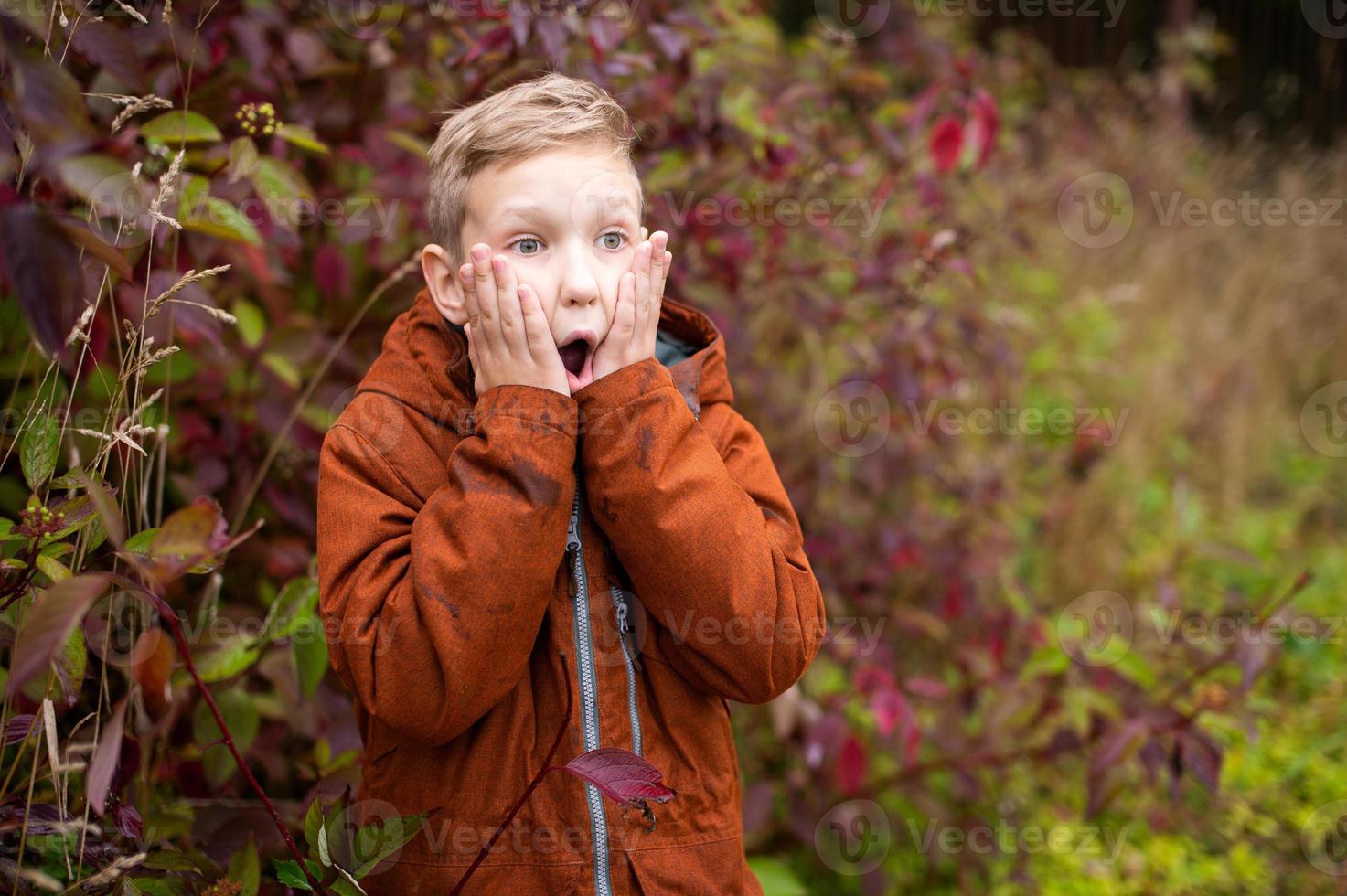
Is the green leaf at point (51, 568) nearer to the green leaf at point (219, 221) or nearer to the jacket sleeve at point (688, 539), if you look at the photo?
the green leaf at point (219, 221)

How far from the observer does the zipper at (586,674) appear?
1.29 m

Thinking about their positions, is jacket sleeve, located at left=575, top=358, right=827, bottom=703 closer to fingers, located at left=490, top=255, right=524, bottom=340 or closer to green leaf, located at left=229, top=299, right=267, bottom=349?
fingers, located at left=490, top=255, right=524, bottom=340

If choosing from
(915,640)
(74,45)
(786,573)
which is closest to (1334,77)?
(915,640)

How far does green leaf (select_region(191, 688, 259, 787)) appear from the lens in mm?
1616

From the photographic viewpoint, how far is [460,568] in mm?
1196

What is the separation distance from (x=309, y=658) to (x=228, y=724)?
6.3 inches

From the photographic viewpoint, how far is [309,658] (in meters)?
1.66

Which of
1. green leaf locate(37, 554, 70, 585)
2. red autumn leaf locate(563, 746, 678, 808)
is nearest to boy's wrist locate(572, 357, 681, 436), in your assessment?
red autumn leaf locate(563, 746, 678, 808)

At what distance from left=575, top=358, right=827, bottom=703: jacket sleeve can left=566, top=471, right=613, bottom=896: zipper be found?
55mm

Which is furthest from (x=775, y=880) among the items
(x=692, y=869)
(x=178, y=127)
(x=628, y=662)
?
(x=178, y=127)

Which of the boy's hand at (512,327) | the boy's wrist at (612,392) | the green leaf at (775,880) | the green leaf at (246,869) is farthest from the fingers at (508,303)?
the green leaf at (775,880)

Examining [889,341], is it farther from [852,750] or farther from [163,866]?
[163,866]

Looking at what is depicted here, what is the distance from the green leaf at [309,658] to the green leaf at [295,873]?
373mm

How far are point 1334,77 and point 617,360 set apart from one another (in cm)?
746
